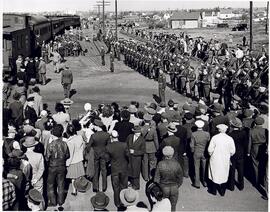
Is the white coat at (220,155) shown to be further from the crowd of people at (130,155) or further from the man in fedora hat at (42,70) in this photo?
the man in fedora hat at (42,70)

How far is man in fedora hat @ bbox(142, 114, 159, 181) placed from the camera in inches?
328

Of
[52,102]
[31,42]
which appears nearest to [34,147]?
[52,102]

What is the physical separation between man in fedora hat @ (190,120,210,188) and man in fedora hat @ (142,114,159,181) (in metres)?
0.73

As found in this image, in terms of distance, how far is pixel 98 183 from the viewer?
26.9 feet

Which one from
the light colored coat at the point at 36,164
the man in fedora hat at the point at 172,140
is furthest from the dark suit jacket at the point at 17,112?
the man in fedora hat at the point at 172,140

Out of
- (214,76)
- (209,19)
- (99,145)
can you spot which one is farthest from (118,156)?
(209,19)

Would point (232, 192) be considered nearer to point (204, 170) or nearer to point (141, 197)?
point (204, 170)

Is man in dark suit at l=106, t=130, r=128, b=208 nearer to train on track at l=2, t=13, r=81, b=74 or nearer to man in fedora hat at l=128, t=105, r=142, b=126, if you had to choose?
man in fedora hat at l=128, t=105, r=142, b=126

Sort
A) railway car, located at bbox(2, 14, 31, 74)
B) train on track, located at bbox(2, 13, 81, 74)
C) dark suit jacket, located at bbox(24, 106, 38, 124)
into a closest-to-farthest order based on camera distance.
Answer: dark suit jacket, located at bbox(24, 106, 38, 124)
railway car, located at bbox(2, 14, 31, 74)
train on track, located at bbox(2, 13, 81, 74)

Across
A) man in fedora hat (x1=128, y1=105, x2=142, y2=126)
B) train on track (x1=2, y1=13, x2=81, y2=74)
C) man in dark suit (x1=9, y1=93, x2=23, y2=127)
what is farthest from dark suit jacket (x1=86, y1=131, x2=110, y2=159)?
train on track (x1=2, y1=13, x2=81, y2=74)

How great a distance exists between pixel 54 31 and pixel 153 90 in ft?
87.0

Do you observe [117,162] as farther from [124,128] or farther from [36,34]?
[36,34]

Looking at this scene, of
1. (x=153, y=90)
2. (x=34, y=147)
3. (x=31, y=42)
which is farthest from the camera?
(x=31, y=42)

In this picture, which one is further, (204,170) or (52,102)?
(52,102)
